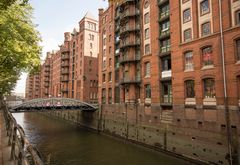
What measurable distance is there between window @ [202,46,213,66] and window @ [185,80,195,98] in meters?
2.31

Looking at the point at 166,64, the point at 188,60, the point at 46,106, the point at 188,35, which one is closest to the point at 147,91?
the point at 166,64

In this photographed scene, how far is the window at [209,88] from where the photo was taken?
17.4 metres

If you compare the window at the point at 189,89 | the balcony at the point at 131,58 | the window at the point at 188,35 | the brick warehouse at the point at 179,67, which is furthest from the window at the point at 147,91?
the window at the point at 188,35

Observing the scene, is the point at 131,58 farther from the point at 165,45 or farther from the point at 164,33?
the point at 164,33

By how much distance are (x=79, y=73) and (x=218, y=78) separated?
36.3m

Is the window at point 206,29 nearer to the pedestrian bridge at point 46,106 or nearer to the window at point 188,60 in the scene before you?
the window at point 188,60

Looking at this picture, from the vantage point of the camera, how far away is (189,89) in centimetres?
1959

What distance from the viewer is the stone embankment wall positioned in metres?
15.4

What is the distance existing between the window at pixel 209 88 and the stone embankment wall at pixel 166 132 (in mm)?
2511

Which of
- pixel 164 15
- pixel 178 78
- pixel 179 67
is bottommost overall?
pixel 178 78

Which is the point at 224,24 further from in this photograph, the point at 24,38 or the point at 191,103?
the point at 24,38

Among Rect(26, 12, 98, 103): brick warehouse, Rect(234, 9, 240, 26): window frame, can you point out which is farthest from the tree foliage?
Rect(26, 12, 98, 103): brick warehouse

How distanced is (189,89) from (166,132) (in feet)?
16.0

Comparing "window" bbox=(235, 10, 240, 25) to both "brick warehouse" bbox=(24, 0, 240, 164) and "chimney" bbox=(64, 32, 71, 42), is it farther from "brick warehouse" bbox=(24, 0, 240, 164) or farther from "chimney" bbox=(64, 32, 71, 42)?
"chimney" bbox=(64, 32, 71, 42)
